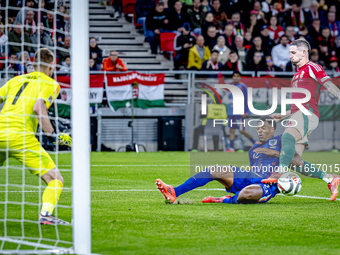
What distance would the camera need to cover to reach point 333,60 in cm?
1888

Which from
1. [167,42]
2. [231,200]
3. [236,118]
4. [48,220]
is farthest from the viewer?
[167,42]

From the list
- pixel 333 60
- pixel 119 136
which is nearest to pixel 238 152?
pixel 119 136

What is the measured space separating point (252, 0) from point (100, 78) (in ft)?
26.8

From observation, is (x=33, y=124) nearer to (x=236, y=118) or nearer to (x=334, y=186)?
(x=334, y=186)

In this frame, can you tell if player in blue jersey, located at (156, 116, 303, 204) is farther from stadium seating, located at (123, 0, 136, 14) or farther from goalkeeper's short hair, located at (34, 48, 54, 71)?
stadium seating, located at (123, 0, 136, 14)

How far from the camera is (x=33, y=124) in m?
5.04

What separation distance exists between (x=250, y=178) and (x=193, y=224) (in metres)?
1.51

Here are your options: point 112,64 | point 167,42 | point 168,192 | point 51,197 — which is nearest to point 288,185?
point 168,192

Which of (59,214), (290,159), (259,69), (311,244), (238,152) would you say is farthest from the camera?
(259,69)

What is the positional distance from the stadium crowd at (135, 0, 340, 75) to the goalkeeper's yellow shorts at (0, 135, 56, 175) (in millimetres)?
12828

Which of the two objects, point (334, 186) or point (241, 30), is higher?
point (241, 30)

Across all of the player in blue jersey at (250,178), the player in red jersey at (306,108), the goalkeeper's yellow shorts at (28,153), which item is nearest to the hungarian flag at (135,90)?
the player in red jersey at (306,108)

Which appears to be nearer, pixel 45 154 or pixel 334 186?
pixel 45 154

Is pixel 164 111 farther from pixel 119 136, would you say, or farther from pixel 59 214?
pixel 59 214
